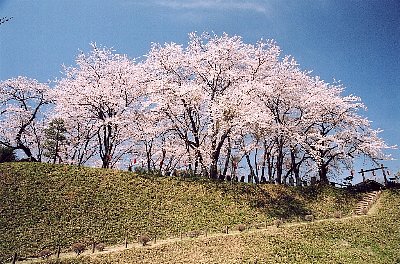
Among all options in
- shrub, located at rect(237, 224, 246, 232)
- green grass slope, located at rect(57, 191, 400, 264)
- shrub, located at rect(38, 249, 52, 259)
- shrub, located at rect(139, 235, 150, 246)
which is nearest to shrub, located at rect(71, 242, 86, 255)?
green grass slope, located at rect(57, 191, 400, 264)

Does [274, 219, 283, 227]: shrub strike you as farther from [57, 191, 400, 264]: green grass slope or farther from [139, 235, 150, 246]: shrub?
[139, 235, 150, 246]: shrub

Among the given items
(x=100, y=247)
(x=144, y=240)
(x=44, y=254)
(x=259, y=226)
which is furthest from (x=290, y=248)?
(x=44, y=254)

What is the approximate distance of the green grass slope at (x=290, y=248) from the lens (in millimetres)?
22359

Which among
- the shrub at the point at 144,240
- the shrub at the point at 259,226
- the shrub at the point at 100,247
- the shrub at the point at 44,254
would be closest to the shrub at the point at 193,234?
the shrub at the point at 144,240

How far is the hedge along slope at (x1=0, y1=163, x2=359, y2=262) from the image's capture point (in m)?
25.9

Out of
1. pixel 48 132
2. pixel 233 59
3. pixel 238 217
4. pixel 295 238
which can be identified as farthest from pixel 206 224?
pixel 48 132

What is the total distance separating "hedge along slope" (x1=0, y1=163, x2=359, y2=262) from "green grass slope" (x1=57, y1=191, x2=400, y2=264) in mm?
3492

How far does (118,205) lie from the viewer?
97.2 ft

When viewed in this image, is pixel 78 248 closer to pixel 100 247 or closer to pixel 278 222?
pixel 100 247

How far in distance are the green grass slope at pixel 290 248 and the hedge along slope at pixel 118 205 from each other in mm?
3492

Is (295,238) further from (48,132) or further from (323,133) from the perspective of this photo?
(48,132)

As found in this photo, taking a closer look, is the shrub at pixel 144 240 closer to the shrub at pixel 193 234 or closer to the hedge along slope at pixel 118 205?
the hedge along slope at pixel 118 205

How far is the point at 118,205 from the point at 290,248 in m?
13.4

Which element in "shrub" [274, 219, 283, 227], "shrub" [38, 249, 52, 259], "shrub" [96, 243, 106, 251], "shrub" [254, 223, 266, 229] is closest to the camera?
"shrub" [38, 249, 52, 259]
